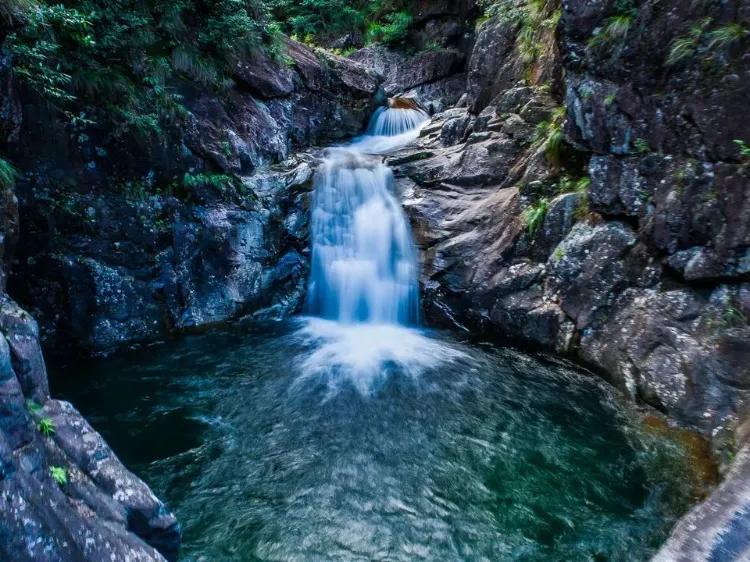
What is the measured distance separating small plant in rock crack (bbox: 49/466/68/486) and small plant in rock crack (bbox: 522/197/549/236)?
722cm

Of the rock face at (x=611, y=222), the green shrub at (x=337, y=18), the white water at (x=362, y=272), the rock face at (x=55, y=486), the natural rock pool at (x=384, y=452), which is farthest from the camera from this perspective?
the green shrub at (x=337, y=18)

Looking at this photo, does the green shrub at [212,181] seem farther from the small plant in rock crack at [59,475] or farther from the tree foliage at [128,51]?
the small plant in rock crack at [59,475]

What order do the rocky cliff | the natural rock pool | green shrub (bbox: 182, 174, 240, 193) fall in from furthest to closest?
green shrub (bbox: 182, 174, 240, 193) < the natural rock pool < the rocky cliff

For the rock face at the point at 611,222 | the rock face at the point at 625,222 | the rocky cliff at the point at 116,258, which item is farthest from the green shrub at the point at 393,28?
the rock face at the point at 611,222

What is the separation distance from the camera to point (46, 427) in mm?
3043

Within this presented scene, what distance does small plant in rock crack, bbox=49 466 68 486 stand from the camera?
2.78 meters

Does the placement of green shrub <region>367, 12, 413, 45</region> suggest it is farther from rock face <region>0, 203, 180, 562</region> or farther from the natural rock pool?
rock face <region>0, 203, 180, 562</region>

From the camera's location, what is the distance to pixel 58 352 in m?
7.02

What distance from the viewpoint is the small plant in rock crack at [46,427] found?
301 centimetres

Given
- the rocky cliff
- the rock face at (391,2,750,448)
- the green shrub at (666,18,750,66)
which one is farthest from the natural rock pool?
the green shrub at (666,18,750,66)

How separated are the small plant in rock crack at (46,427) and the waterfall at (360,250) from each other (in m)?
6.51

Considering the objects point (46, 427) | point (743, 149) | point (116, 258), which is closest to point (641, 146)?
point (743, 149)

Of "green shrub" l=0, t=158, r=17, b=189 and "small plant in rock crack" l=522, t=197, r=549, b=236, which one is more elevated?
"green shrub" l=0, t=158, r=17, b=189

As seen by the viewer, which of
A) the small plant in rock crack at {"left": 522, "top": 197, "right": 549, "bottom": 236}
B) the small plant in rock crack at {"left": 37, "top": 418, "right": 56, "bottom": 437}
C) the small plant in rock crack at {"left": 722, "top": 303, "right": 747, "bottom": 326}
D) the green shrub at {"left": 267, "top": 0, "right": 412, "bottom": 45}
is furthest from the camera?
the green shrub at {"left": 267, "top": 0, "right": 412, "bottom": 45}
